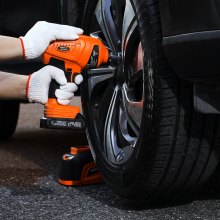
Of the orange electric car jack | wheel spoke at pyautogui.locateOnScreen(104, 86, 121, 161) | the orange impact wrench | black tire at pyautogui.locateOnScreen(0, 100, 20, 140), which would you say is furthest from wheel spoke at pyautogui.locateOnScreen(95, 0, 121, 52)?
black tire at pyautogui.locateOnScreen(0, 100, 20, 140)

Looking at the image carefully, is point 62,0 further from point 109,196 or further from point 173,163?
point 173,163

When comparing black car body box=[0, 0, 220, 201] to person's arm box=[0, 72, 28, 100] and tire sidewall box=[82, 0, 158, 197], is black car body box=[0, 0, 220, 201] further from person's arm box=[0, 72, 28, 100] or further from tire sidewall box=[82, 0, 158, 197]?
person's arm box=[0, 72, 28, 100]

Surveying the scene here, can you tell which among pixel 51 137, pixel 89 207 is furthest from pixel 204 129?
pixel 51 137

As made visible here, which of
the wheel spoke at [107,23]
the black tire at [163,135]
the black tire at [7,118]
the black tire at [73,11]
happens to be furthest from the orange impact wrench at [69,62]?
the black tire at [7,118]

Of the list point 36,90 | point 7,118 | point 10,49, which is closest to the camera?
point 10,49

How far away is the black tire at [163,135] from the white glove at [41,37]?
33cm

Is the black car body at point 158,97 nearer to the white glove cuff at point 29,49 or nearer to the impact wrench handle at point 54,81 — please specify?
the impact wrench handle at point 54,81

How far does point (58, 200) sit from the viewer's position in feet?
8.49

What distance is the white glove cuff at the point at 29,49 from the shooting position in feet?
8.10

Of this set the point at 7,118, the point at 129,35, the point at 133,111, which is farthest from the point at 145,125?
the point at 7,118

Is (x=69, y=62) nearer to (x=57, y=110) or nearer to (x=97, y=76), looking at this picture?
(x=57, y=110)

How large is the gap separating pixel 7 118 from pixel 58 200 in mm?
1849

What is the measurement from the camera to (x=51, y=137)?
14.9 ft

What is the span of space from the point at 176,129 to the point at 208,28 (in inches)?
15.5
